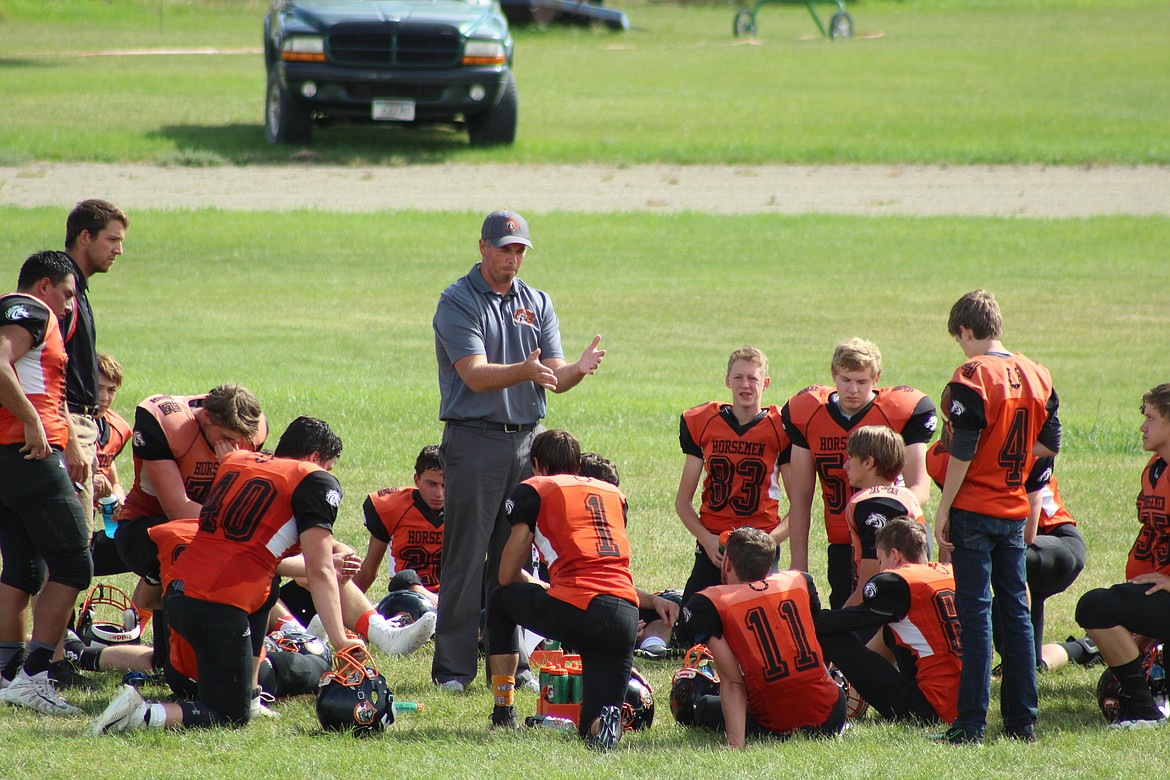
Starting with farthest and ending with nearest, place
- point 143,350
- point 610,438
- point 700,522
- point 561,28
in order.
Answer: point 561,28
point 143,350
point 610,438
point 700,522

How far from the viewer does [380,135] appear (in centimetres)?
2531

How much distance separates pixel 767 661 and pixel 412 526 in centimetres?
279

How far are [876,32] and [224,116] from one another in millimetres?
28093

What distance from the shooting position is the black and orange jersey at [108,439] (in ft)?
25.2

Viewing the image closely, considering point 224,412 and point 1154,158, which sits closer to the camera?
point 224,412

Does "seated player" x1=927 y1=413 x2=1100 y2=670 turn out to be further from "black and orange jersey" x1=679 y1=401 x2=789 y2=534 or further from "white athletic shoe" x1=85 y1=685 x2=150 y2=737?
"white athletic shoe" x1=85 y1=685 x2=150 y2=737

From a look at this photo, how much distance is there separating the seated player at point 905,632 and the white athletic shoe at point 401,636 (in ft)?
6.80

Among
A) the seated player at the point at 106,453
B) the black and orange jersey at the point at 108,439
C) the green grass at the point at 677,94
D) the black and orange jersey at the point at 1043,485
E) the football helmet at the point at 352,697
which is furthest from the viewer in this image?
the green grass at the point at 677,94

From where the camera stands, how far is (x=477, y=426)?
655 cm

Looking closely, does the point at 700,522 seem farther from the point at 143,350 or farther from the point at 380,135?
the point at 380,135

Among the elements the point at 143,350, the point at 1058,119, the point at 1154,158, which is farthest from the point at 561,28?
the point at 143,350

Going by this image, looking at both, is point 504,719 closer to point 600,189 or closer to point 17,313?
point 17,313

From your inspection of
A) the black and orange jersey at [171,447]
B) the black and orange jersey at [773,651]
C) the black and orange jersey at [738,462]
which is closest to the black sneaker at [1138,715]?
the black and orange jersey at [773,651]

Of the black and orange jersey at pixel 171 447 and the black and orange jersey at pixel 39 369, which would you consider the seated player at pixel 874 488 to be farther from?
the black and orange jersey at pixel 39 369
